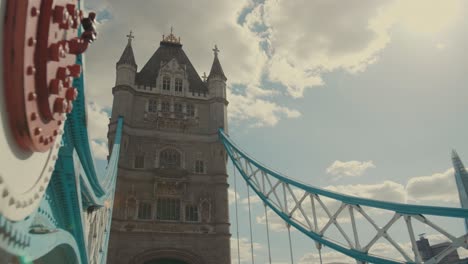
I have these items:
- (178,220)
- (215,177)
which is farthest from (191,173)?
(178,220)

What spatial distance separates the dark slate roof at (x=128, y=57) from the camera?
30.3 metres

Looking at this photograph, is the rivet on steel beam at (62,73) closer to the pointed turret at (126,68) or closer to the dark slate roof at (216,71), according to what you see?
the pointed turret at (126,68)

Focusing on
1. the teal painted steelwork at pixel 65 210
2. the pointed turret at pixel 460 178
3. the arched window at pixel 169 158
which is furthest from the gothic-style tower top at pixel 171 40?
the pointed turret at pixel 460 178

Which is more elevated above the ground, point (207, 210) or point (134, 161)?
point (134, 161)

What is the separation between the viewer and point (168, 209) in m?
25.3

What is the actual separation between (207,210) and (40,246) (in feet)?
71.6

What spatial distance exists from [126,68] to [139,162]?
364 inches

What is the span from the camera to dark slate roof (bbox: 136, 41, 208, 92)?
31.6 meters

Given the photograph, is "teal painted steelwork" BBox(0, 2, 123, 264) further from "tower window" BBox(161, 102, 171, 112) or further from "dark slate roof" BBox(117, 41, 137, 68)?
"dark slate roof" BBox(117, 41, 137, 68)

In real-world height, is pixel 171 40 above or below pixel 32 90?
above

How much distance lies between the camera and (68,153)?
18.2ft

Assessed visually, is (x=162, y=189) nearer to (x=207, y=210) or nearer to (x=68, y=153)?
(x=207, y=210)

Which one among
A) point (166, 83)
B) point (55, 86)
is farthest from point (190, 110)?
point (55, 86)

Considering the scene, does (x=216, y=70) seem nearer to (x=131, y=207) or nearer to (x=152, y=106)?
(x=152, y=106)
